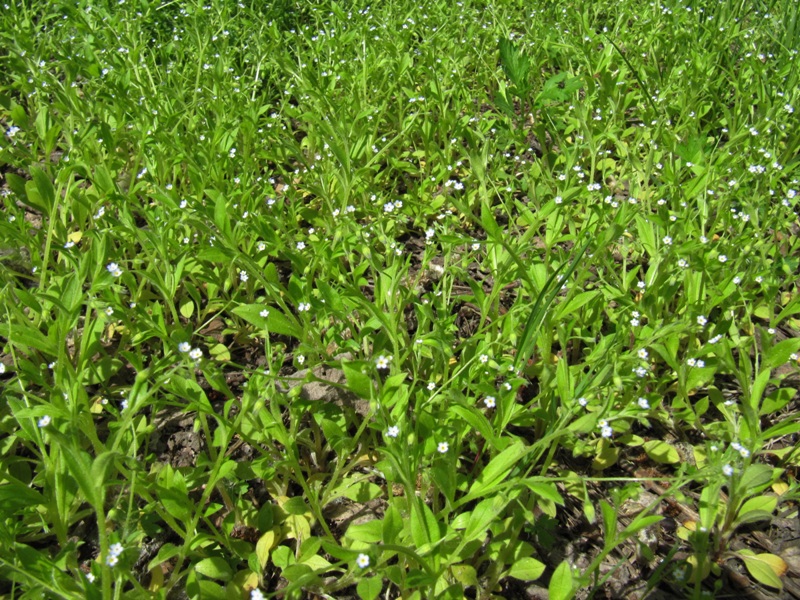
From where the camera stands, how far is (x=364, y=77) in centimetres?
370

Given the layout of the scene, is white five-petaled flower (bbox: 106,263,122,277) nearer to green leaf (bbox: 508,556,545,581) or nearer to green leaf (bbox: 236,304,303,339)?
green leaf (bbox: 236,304,303,339)

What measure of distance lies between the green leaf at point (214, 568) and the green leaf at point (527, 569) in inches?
31.8

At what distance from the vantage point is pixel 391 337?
6.94 feet

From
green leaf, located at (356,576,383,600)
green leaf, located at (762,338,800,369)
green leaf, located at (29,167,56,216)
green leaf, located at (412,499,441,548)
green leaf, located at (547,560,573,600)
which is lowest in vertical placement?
green leaf, located at (547,560,573,600)

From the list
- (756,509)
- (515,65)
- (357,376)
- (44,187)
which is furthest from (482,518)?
(515,65)

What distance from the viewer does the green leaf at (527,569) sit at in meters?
1.89

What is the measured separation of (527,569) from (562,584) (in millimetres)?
213

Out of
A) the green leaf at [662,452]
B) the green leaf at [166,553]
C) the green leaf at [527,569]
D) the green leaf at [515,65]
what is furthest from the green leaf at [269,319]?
the green leaf at [515,65]

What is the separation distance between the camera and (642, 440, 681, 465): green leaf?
2.33 meters

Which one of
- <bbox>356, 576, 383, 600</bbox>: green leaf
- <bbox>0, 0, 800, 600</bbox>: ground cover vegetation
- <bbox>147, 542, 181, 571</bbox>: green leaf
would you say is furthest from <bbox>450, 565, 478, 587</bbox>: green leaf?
<bbox>147, 542, 181, 571</bbox>: green leaf

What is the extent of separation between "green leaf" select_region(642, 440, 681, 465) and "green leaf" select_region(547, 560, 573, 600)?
791mm

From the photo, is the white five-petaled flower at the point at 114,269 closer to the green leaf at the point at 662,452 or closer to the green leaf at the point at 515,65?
the green leaf at the point at 662,452

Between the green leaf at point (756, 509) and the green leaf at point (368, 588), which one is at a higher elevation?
the green leaf at point (368, 588)

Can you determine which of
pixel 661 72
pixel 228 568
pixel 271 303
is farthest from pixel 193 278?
pixel 661 72
